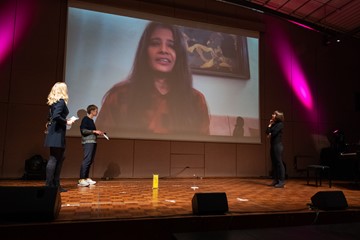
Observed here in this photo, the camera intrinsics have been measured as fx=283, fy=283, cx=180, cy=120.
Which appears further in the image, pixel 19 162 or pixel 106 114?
pixel 106 114

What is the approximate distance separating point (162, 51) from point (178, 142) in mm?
1905

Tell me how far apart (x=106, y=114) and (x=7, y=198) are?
137 inches

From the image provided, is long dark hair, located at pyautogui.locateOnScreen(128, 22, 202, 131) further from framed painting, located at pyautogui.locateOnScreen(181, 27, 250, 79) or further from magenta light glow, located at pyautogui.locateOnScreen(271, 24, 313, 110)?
A: magenta light glow, located at pyautogui.locateOnScreen(271, 24, 313, 110)

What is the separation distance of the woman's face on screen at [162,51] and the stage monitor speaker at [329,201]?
396 centimetres

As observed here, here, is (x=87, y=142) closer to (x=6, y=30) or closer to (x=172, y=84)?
(x=172, y=84)

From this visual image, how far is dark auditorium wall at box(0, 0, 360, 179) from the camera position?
16.4 feet

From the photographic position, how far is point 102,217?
2.07 metres

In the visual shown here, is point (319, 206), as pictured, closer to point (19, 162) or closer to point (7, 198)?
point (7, 198)

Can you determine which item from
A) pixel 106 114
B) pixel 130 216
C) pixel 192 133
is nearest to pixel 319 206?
pixel 130 216

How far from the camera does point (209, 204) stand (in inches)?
88.5

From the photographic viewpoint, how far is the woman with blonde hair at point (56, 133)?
299 centimetres

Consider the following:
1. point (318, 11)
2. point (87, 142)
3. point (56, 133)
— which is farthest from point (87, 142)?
point (318, 11)

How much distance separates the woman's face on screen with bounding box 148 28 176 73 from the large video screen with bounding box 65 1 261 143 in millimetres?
20

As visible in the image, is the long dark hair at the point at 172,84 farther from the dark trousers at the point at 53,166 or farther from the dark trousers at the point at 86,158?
the dark trousers at the point at 53,166
